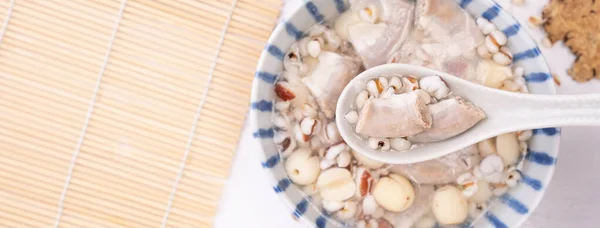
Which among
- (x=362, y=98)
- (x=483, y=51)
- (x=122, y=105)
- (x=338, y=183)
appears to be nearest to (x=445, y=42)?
(x=483, y=51)

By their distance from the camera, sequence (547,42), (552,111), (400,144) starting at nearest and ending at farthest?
(552,111) → (400,144) → (547,42)

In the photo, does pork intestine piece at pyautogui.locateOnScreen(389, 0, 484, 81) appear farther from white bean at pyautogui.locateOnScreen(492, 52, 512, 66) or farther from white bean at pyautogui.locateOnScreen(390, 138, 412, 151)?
white bean at pyautogui.locateOnScreen(390, 138, 412, 151)

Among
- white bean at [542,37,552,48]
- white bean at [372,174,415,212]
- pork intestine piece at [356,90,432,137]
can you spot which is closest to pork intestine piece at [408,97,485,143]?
pork intestine piece at [356,90,432,137]

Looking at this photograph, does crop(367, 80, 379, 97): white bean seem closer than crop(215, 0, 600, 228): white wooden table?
Yes

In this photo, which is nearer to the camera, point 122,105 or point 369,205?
point 369,205

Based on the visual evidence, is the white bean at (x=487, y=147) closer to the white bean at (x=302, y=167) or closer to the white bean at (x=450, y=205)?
the white bean at (x=450, y=205)

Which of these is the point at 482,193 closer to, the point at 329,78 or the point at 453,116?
the point at 453,116
